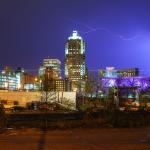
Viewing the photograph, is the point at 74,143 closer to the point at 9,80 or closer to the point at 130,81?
the point at 130,81

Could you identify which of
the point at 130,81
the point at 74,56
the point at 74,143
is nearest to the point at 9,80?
the point at 74,56

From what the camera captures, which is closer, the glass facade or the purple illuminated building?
the purple illuminated building

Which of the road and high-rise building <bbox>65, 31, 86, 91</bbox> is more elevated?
high-rise building <bbox>65, 31, 86, 91</bbox>

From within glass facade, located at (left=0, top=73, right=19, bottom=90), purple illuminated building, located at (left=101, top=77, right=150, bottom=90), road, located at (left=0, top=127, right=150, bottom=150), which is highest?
glass facade, located at (left=0, top=73, right=19, bottom=90)

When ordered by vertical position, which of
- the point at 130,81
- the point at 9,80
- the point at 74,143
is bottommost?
the point at 74,143

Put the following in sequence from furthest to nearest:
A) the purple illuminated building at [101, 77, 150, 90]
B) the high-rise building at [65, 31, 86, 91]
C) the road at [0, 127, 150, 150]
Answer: the high-rise building at [65, 31, 86, 91], the purple illuminated building at [101, 77, 150, 90], the road at [0, 127, 150, 150]

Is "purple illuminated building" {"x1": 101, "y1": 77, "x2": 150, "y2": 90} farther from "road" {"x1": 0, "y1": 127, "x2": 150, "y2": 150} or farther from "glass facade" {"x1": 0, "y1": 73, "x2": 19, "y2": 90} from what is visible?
"road" {"x1": 0, "y1": 127, "x2": 150, "y2": 150}

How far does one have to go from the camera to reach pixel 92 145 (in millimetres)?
19703

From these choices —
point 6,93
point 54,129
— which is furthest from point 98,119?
point 6,93

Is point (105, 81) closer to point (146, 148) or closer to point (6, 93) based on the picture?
point (6, 93)

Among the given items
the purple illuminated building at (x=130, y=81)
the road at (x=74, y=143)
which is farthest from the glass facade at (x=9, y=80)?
the road at (x=74, y=143)

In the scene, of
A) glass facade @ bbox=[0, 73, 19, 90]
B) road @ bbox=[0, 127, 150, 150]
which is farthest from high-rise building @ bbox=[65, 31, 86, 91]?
road @ bbox=[0, 127, 150, 150]

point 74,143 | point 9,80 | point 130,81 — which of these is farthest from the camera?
point 9,80

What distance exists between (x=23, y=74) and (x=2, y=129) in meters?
173
